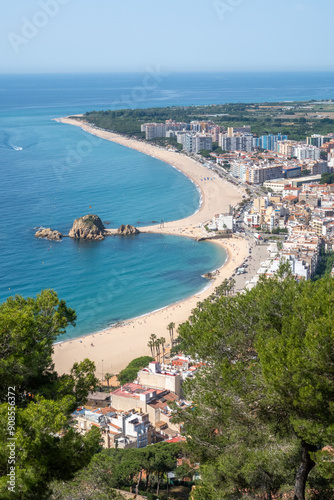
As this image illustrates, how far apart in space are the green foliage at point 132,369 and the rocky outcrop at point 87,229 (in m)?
16.0

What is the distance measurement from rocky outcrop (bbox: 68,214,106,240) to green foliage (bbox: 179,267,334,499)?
27073 mm

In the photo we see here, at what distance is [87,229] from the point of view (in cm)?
3431

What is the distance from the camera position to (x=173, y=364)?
1759cm

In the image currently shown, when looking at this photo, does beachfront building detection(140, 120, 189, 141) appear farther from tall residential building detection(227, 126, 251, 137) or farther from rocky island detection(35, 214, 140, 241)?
rocky island detection(35, 214, 140, 241)

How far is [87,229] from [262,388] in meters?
29.0

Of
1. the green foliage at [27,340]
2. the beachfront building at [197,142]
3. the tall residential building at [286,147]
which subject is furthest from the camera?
the beachfront building at [197,142]

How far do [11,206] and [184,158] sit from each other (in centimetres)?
2402

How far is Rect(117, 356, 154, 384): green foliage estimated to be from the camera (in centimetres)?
1764

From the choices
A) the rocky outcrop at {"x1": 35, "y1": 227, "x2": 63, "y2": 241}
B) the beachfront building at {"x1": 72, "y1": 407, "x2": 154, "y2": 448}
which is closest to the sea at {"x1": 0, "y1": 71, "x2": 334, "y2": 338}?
the rocky outcrop at {"x1": 35, "y1": 227, "x2": 63, "y2": 241}

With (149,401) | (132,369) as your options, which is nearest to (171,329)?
(132,369)

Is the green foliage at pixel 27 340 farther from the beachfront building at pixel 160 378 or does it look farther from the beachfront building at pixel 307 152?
the beachfront building at pixel 307 152

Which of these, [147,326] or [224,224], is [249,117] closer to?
[224,224]

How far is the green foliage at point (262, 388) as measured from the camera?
538 centimetres

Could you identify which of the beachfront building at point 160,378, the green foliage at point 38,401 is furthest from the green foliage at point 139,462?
the beachfront building at point 160,378
